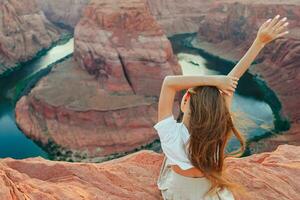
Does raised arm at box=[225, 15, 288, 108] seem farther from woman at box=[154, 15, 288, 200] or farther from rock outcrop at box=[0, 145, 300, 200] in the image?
rock outcrop at box=[0, 145, 300, 200]

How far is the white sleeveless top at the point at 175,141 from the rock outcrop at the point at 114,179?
185cm

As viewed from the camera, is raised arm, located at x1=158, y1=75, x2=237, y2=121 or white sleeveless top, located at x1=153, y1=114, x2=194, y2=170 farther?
white sleeveless top, located at x1=153, y1=114, x2=194, y2=170

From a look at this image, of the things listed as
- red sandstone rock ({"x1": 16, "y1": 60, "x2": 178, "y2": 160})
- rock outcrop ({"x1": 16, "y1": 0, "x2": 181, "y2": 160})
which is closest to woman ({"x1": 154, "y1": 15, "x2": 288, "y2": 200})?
rock outcrop ({"x1": 16, "y1": 0, "x2": 181, "y2": 160})

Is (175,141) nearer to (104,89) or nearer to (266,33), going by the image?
(266,33)

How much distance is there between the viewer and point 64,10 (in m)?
84.0

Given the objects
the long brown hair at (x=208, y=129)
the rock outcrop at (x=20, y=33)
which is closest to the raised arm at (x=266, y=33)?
Result: the long brown hair at (x=208, y=129)

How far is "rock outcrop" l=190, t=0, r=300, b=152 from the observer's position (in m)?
42.5

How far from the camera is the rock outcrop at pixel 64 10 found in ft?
268

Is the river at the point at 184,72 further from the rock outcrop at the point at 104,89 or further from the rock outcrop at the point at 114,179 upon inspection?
the rock outcrop at the point at 114,179

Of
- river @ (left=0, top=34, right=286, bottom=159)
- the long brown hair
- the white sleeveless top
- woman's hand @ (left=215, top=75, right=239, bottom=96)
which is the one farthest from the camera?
river @ (left=0, top=34, right=286, bottom=159)

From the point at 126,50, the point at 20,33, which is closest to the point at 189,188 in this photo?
the point at 126,50

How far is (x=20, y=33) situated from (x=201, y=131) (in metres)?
61.1

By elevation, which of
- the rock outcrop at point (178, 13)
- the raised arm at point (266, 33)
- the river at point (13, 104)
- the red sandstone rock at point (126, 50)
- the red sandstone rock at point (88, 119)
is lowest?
the rock outcrop at point (178, 13)

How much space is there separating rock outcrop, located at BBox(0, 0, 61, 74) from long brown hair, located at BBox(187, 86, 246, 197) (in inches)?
2064
